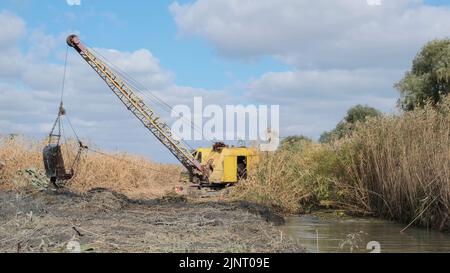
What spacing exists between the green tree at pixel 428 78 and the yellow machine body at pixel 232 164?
15.5 metres

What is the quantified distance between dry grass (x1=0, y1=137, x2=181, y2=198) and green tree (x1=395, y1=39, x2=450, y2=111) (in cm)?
1575

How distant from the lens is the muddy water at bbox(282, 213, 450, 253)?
1229 cm

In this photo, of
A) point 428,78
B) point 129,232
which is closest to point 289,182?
point 129,232

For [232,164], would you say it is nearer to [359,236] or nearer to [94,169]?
[94,169]

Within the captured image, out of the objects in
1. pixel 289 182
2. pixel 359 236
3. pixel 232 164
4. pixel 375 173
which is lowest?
pixel 359 236

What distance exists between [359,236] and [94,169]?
55.0ft

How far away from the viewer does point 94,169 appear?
27656 mm

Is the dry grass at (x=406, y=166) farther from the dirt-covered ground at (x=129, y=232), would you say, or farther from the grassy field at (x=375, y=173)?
the dirt-covered ground at (x=129, y=232)

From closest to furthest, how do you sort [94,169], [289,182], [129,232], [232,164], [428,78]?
[129,232]
[289,182]
[232,164]
[94,169]
[428,78]

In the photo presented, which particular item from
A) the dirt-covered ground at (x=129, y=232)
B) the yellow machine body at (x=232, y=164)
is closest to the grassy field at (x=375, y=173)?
the yellow machine body at (x=232, y=164)

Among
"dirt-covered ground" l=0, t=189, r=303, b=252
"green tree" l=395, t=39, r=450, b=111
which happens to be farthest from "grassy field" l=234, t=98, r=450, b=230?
"green tree" l=395, t=39, r=450, b=111

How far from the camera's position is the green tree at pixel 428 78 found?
35.2 m
